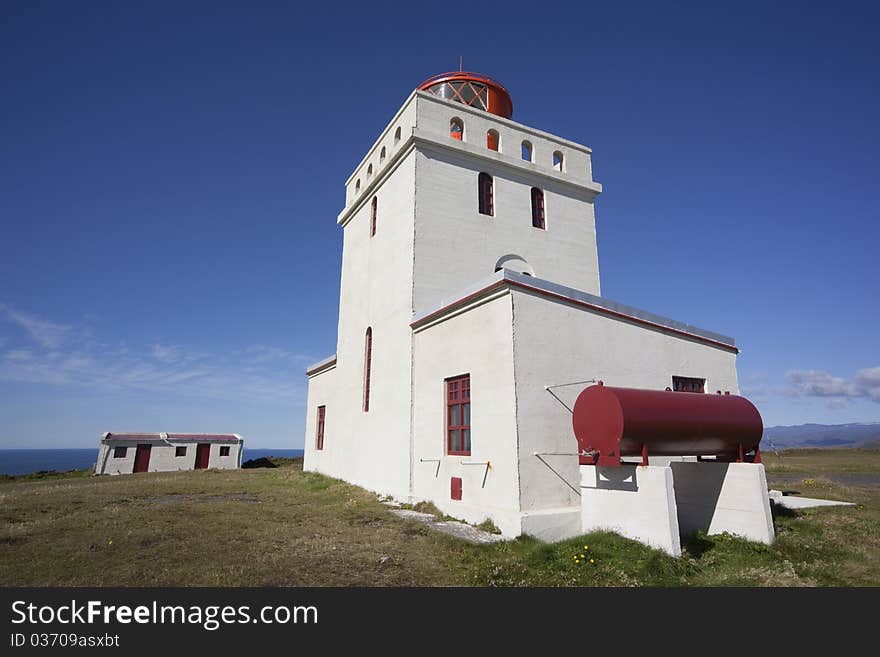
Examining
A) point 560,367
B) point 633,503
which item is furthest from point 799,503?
point 560,367

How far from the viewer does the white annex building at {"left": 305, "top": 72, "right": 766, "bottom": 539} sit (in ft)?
35.9

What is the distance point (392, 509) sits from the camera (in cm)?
1338

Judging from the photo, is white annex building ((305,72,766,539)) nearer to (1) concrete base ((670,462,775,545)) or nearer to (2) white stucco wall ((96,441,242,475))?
(1) concrete base ((670,462,775,545))

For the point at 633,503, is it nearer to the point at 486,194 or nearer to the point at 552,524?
the point at 552,524

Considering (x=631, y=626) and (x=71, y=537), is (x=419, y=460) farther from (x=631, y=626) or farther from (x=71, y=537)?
(x=631, y=626)

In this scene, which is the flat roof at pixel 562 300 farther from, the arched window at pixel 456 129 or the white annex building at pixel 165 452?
the white annex building at pixel 165 452

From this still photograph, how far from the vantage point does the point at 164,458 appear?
3506cm

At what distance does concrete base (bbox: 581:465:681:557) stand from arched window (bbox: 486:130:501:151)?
43.0 ft

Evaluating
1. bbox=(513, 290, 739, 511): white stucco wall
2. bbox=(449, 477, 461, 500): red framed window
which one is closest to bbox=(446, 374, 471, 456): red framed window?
bbox=(449, 477, 461, 500): red framed window

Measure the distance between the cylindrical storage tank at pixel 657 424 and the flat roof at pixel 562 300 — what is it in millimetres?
2945

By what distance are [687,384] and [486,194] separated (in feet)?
30.4

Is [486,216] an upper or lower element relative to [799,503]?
upper

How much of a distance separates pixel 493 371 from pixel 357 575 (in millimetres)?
5574

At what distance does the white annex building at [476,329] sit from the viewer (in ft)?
35.9
